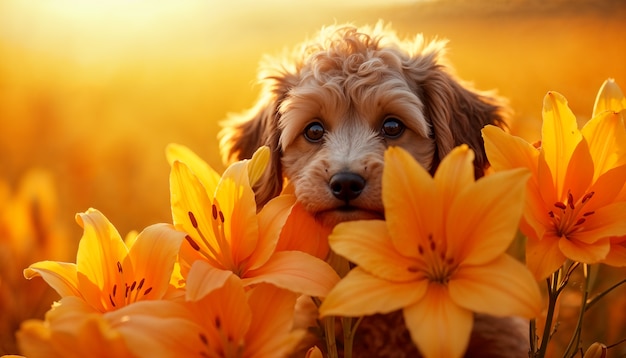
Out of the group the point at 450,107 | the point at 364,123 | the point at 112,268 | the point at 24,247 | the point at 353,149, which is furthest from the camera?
the point at 450,107

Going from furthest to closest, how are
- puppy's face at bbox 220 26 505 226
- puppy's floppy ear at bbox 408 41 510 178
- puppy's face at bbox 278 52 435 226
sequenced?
puppy's floppy ear at bbox 408 41 510 178, puppy's face at bbox 278 52 435 226, puppy's face at bbox 220 26 505 226

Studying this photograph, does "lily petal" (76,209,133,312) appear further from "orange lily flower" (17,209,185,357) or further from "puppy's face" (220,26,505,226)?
"puppy's face" (220,26,505,226)

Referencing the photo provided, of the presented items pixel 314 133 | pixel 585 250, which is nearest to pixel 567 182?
pixel 585 250

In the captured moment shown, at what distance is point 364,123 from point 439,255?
1467 millimetres

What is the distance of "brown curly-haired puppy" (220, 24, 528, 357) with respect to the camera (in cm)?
220

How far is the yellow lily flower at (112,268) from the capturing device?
1304mm

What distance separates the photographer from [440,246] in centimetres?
119

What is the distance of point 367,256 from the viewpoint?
1151mm

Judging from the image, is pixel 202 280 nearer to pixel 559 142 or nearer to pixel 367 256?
pixel 367 256

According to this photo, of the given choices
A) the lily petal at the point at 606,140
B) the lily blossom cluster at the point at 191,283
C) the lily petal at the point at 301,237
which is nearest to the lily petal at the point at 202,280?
the lily blossom cluster at the point at 191,283

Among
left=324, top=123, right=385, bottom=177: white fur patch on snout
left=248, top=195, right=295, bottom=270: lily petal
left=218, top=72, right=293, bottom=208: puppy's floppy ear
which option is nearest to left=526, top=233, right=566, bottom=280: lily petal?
left=248, top=195, right=295, bottom=270: lily petal

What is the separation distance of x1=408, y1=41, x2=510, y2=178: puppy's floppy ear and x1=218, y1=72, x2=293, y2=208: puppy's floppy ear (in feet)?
1.81

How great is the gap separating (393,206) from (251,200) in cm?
29

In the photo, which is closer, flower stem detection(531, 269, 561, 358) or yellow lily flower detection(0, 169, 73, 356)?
flower stem detection(531, 269, 561, 358)
